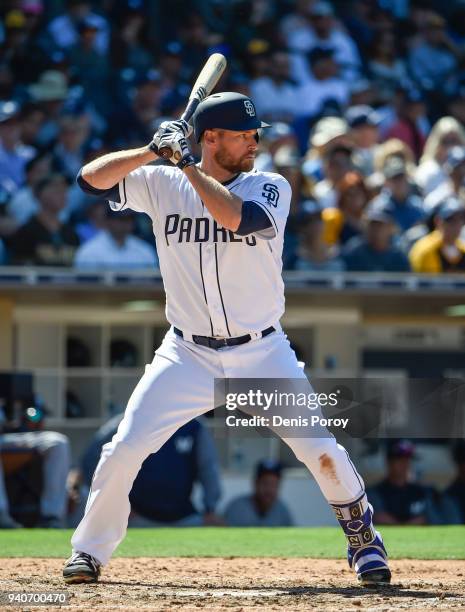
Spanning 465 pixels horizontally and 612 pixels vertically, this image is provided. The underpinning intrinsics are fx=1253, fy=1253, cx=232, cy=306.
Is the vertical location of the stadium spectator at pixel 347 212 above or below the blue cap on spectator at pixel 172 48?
below

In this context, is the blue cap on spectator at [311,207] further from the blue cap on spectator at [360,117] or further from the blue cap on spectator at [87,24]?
the blue cap on spectator at [87,24]

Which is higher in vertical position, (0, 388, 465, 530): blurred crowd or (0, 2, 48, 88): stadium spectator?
(0, 2, 48, 88): stadium spectator

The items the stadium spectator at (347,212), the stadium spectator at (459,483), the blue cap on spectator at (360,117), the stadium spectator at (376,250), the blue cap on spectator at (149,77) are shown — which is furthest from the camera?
the blue cap on spectator at (149,77)

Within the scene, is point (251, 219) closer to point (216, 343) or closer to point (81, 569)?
point (216, 343)

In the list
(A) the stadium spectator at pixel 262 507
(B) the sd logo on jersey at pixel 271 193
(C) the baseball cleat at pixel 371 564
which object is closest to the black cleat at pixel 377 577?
(C) the baseball cleat at pixel 371 564

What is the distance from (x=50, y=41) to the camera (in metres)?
11.5

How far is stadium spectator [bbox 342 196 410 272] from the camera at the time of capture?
8625 millimetres

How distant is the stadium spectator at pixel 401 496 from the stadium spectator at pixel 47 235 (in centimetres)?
Answer: 249

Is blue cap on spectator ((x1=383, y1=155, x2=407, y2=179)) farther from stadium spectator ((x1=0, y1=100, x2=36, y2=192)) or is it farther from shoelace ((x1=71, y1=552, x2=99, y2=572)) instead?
shoelace ((x1=71, y1=552, x2=99, y2=572))

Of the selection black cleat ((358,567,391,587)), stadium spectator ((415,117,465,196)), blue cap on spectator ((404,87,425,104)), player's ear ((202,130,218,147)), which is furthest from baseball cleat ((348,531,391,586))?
blue cap on spectator ((404,87,425,104))

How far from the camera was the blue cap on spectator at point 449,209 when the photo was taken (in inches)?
353

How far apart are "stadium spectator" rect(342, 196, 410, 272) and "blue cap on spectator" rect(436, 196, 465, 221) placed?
36 cm

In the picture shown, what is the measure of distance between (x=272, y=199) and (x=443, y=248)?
485 cm

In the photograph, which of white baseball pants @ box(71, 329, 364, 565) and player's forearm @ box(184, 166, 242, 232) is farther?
white baseball pants @ box(71, 329, 364, 565)
